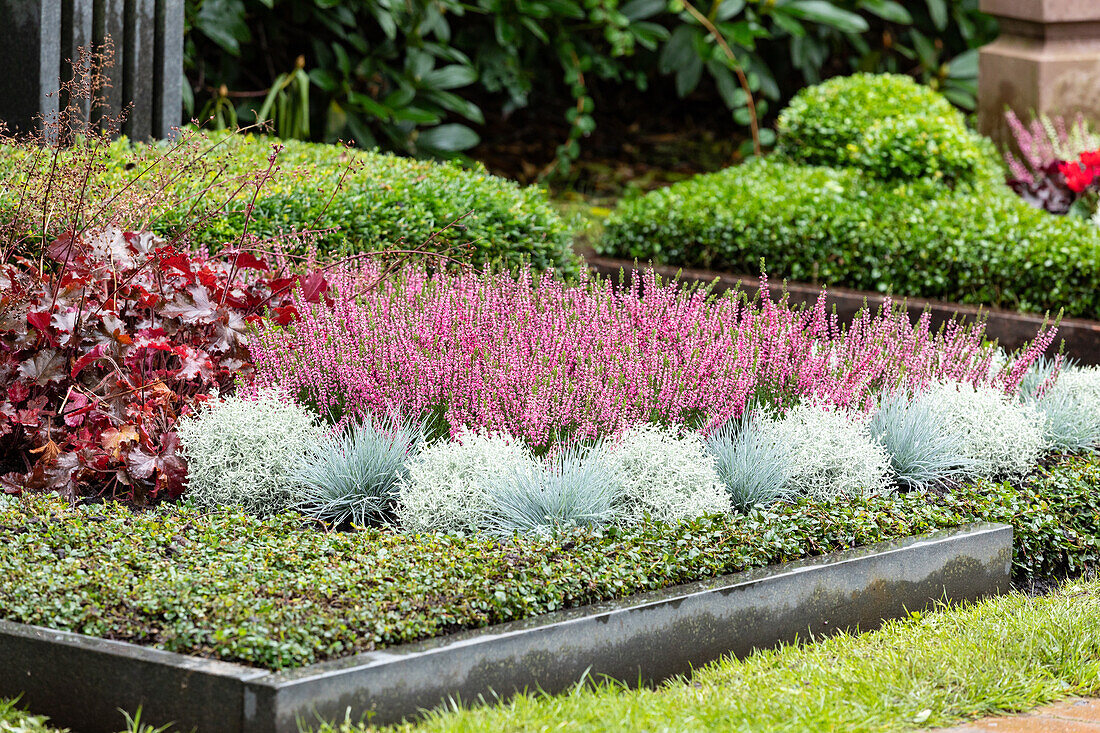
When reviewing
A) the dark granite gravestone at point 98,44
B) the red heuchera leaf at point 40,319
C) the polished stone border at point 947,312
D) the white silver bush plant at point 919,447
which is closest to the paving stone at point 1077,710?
the white silver bush plant at point 919,447

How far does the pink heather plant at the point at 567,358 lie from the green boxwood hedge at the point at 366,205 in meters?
0.67

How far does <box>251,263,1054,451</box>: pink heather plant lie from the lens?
4.03 metres

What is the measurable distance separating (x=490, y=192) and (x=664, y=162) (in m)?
6.10

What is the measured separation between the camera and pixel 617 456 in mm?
3766

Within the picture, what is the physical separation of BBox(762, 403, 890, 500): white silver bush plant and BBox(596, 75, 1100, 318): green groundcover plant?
2549mm

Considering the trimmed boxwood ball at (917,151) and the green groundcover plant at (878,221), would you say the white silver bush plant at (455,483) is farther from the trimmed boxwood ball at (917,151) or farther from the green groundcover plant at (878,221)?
the trimmed boxwood ball at (917,151)

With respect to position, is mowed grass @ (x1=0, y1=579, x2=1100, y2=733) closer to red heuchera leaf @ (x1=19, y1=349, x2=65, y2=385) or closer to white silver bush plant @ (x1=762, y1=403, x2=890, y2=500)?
white silver bush plant @ (x1=762, y1=403, x2=890, y2=500)

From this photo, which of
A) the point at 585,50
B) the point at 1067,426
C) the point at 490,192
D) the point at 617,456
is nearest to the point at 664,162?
the point at 585,50

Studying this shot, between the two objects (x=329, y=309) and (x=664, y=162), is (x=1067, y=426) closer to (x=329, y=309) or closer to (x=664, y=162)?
(x=329, y=309)

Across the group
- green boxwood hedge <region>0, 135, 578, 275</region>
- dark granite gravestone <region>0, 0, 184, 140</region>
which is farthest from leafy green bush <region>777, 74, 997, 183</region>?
dark granite gravestone <region>0, 0, 184, 140</region>

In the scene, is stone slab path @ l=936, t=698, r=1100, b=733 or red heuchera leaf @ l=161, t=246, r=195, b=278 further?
red heuchera leaf @ l=161, t=246, r=195, b=278

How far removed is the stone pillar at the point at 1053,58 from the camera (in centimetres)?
878

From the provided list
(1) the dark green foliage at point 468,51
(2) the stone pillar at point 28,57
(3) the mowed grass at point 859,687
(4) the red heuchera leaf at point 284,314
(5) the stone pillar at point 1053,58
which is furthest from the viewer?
(1) the dark green foliage at point 468,51

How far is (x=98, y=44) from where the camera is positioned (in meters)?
6.38
